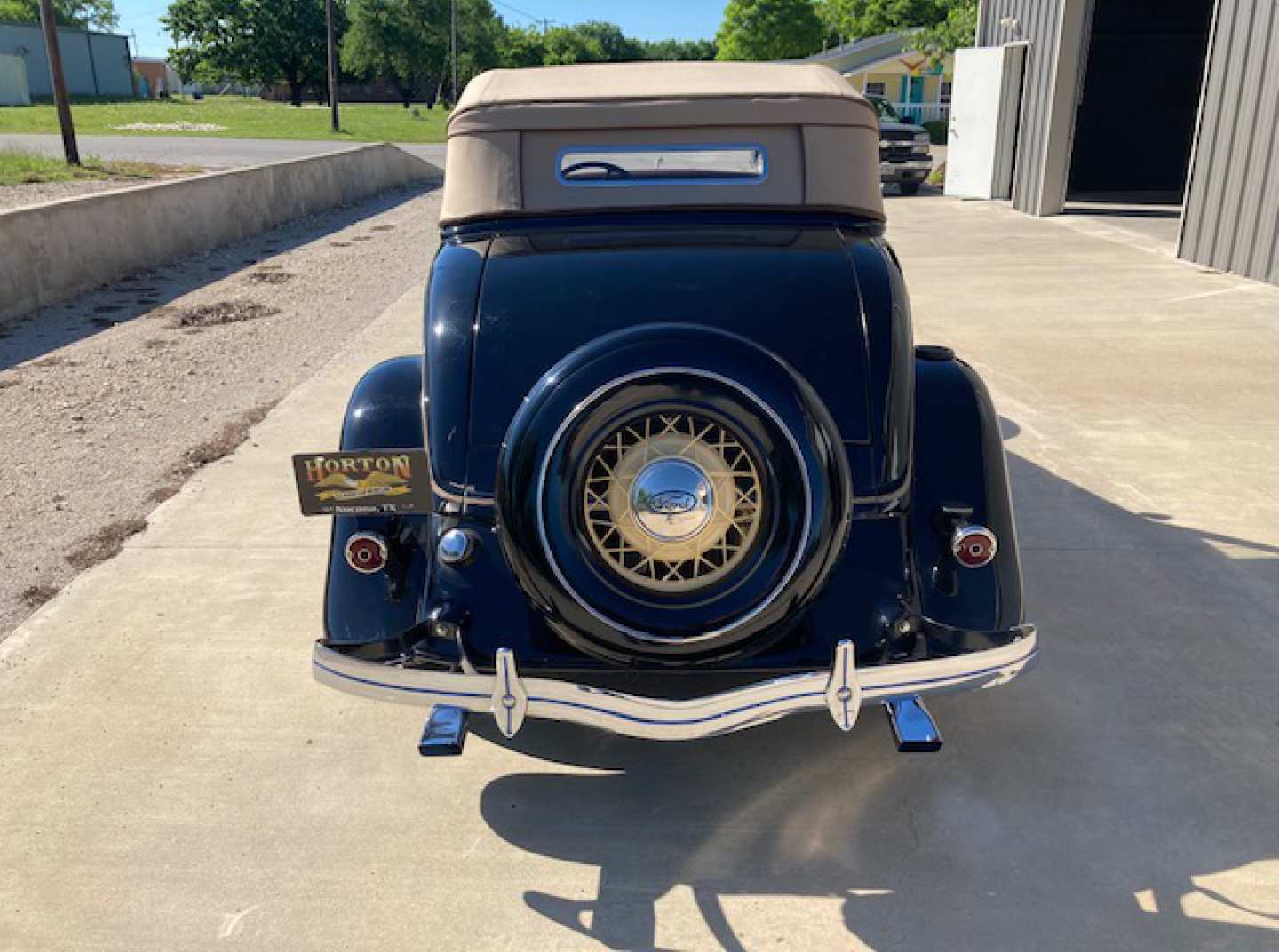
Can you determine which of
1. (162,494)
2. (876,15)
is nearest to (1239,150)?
(162,494)

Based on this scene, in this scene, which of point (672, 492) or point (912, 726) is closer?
point (672, 492)

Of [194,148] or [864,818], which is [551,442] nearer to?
[864,818]

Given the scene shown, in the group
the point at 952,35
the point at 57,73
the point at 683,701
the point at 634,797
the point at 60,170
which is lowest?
the point at 634,797

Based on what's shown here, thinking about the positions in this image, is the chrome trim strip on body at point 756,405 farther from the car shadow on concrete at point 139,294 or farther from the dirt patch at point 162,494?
the car shadow on concrete at point 139,294

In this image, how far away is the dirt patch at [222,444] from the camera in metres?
5.87

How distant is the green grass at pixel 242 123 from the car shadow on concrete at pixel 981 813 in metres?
36.1

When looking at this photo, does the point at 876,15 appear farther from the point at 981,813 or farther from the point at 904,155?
the point at 981,813

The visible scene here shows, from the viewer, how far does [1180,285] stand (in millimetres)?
10320

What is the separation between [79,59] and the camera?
65.9 meters

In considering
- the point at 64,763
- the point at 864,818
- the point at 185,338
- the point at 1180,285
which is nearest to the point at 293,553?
the point at 64,763

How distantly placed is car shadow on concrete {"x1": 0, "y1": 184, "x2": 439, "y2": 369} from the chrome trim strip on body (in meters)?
6.97

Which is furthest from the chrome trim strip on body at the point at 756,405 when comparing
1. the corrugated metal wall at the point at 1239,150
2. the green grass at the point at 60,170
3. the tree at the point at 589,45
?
the tree at the point at 589,45

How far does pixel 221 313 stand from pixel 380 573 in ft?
25.1

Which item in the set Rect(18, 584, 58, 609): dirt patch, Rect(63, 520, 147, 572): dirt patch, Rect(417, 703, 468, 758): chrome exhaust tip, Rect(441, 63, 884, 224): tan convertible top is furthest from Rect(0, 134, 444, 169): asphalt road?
Rect(417, 703, 468, 758): chrome exhaust tip
